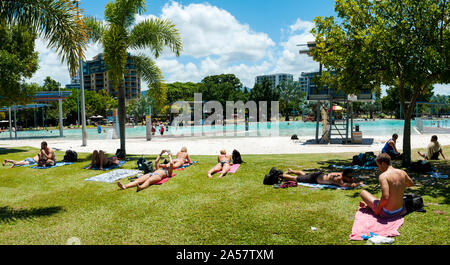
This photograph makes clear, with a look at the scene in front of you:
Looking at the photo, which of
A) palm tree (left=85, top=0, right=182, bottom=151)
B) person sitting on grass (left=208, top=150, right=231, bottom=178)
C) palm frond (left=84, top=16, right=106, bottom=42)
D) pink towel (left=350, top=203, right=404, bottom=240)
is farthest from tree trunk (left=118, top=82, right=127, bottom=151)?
pink towel (left=350, top=203, right=404, bottom=240)

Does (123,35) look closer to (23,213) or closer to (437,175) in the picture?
(23,213)

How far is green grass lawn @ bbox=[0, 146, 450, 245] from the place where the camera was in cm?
483

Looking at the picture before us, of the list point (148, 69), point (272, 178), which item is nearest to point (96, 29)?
point (148, 69)

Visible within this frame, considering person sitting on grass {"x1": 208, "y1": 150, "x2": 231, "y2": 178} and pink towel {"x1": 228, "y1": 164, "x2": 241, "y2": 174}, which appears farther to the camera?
pink towel {"x1": 228, "y1": 164, "x2": 241, "y2": 174}

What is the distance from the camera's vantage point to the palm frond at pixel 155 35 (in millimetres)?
14273

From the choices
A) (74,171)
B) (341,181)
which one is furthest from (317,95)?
(74,171)

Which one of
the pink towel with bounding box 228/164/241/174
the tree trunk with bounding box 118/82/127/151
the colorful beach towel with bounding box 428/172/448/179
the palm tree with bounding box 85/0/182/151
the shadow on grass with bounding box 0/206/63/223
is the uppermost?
the palm tree with bounding box 85/0/182/151

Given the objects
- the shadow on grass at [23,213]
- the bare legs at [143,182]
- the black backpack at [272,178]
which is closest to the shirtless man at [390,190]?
the black backpack at [272,178]

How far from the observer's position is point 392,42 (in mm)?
8883

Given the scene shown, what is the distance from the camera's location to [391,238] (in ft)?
14.8

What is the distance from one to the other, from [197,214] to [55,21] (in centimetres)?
537

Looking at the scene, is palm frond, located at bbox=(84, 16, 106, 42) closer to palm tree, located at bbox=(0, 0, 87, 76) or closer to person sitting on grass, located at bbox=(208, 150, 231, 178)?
palm tree, located at bbox=(0, 0, 87, 76)

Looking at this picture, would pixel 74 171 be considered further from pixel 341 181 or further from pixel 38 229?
pixel 341 181

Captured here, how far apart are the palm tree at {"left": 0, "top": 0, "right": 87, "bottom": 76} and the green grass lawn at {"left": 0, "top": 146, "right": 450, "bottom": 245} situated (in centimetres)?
322
